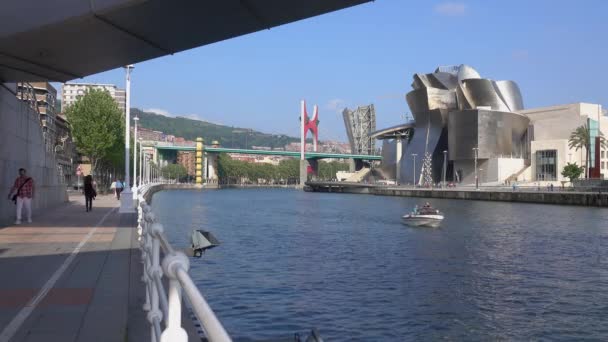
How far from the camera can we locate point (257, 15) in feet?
34.3

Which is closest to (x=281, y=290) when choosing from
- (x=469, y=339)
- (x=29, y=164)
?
(x=469, y=339)

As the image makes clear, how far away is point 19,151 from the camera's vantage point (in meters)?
20.5

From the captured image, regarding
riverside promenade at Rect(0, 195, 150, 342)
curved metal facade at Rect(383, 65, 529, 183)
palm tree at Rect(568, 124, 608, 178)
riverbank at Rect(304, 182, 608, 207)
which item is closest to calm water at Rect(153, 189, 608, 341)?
riverside promenade at Rect(0, 195, 150, 342)

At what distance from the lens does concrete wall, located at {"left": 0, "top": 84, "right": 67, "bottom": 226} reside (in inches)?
725

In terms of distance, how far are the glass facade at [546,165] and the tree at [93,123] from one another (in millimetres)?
75653

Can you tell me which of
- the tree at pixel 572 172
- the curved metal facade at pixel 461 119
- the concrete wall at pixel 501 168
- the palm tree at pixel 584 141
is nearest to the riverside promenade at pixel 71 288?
the tree at pixel 572 172

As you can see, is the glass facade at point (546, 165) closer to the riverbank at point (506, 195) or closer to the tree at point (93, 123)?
the riverbank at point (506, 195)

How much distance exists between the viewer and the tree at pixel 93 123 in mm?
61719

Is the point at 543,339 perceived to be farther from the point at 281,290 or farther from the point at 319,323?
the point at 281,290

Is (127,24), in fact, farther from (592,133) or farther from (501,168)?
(501,168)

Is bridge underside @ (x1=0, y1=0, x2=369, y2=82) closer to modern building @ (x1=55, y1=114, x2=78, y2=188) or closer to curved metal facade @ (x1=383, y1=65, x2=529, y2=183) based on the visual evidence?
modern building @ (x1=55, y1=114, x2=78, y2=188)

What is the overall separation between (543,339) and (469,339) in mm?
1430

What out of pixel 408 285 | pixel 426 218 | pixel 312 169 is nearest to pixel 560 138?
pixel 426 218

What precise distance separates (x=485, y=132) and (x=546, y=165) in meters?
12.0
